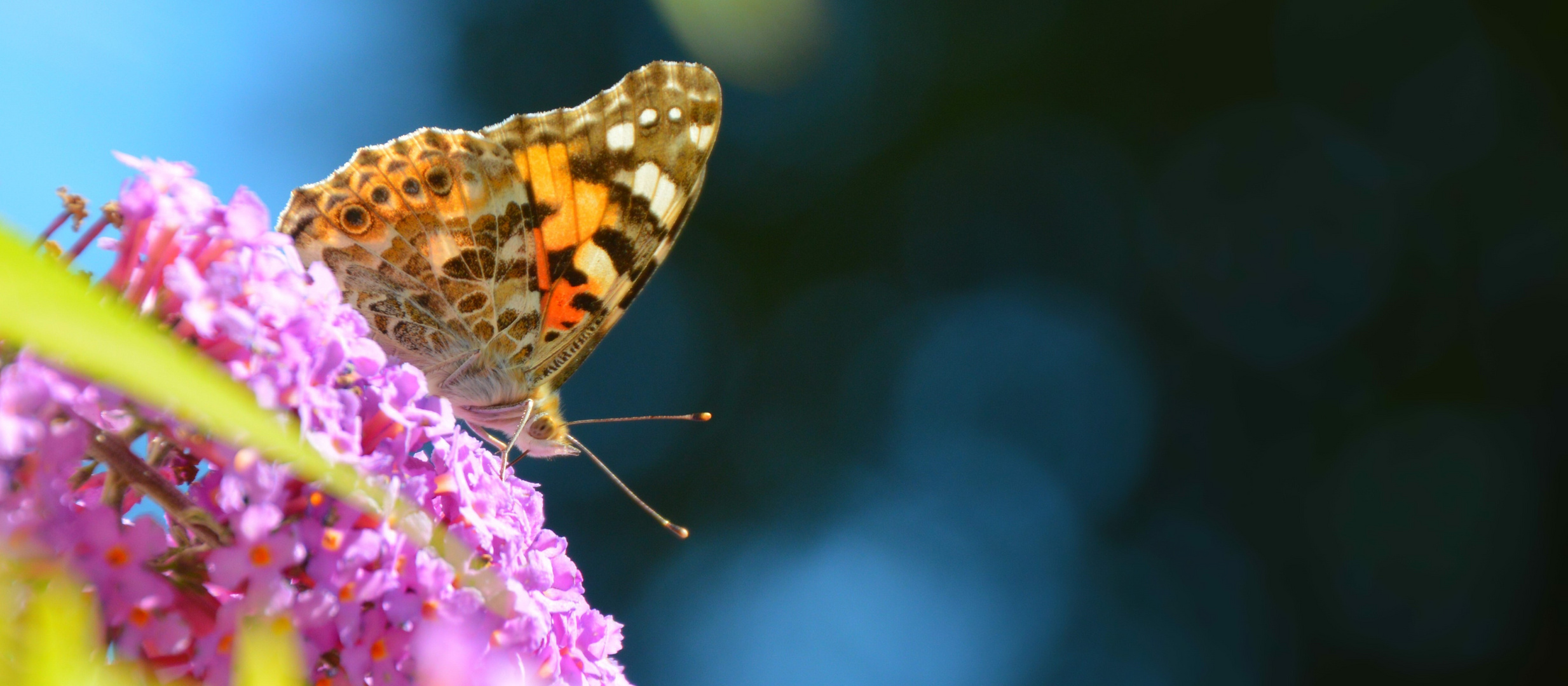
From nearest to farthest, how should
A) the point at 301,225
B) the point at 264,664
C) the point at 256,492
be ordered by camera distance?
the point at 264,664, the point at 256,492, the point at 301,225

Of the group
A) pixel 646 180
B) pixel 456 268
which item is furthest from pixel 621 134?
pixel 456 268

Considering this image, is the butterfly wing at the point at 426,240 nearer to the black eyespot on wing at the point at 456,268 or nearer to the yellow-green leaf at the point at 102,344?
the black eyespot on wing at the point at 456,268

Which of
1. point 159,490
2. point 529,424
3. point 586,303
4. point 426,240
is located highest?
point 586,303

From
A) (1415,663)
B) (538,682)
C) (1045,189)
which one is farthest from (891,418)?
(538,682)

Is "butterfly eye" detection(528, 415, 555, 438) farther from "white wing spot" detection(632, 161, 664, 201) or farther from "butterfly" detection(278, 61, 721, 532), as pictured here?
"white wing spot" detection(632, 161, 664, 201)

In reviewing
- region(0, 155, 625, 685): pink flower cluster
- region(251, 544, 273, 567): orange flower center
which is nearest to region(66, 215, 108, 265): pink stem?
region(0, 155, 625, 685): pink flower cluster

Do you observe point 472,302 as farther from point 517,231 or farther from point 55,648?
point 55,648

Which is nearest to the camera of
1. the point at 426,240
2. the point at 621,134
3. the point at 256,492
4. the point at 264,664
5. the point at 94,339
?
the point at 94,339
